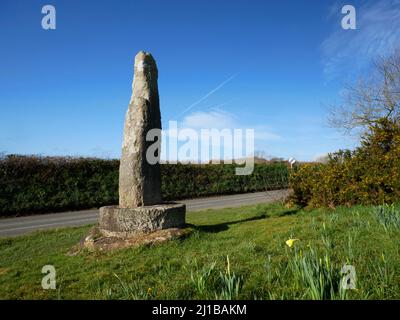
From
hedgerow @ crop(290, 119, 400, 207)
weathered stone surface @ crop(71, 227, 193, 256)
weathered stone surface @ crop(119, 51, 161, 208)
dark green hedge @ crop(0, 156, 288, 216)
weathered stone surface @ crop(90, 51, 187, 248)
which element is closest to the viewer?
weathered stone surface @ crop(71, 227, 193, 256)

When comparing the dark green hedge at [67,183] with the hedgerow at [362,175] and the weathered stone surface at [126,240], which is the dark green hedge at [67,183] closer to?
the hedgerow at [362,175]

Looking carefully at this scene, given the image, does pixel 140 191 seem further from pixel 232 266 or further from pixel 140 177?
pixel 232 266

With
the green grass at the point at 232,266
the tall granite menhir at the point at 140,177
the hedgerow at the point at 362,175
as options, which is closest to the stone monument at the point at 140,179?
the tall granite menhir at the point at 140,177

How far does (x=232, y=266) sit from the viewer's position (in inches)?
167

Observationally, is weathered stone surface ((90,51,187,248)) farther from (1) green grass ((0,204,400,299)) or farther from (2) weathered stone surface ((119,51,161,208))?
(1) green grass ((0,204,400,299))

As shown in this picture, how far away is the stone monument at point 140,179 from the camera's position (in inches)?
266

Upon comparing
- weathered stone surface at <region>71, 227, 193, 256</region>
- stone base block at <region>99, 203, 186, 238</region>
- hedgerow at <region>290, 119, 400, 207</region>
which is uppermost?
hedgerow at <region>290, 119, 400, 207</region>

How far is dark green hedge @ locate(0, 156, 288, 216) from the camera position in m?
16.5

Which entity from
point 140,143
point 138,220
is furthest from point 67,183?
point 138,220

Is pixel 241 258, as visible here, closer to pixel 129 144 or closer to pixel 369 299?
pixel 369 299

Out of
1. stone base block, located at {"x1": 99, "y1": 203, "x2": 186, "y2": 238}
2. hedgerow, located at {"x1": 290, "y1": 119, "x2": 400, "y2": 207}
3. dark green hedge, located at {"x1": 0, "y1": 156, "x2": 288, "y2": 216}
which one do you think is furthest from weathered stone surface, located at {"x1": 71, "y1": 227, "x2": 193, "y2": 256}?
dark green hedge, located at {"x1": 0, "y1": 156, "x2": 288, "y2": 216}

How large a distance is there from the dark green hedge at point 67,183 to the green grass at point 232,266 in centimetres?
844

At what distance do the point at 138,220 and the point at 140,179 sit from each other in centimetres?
99
